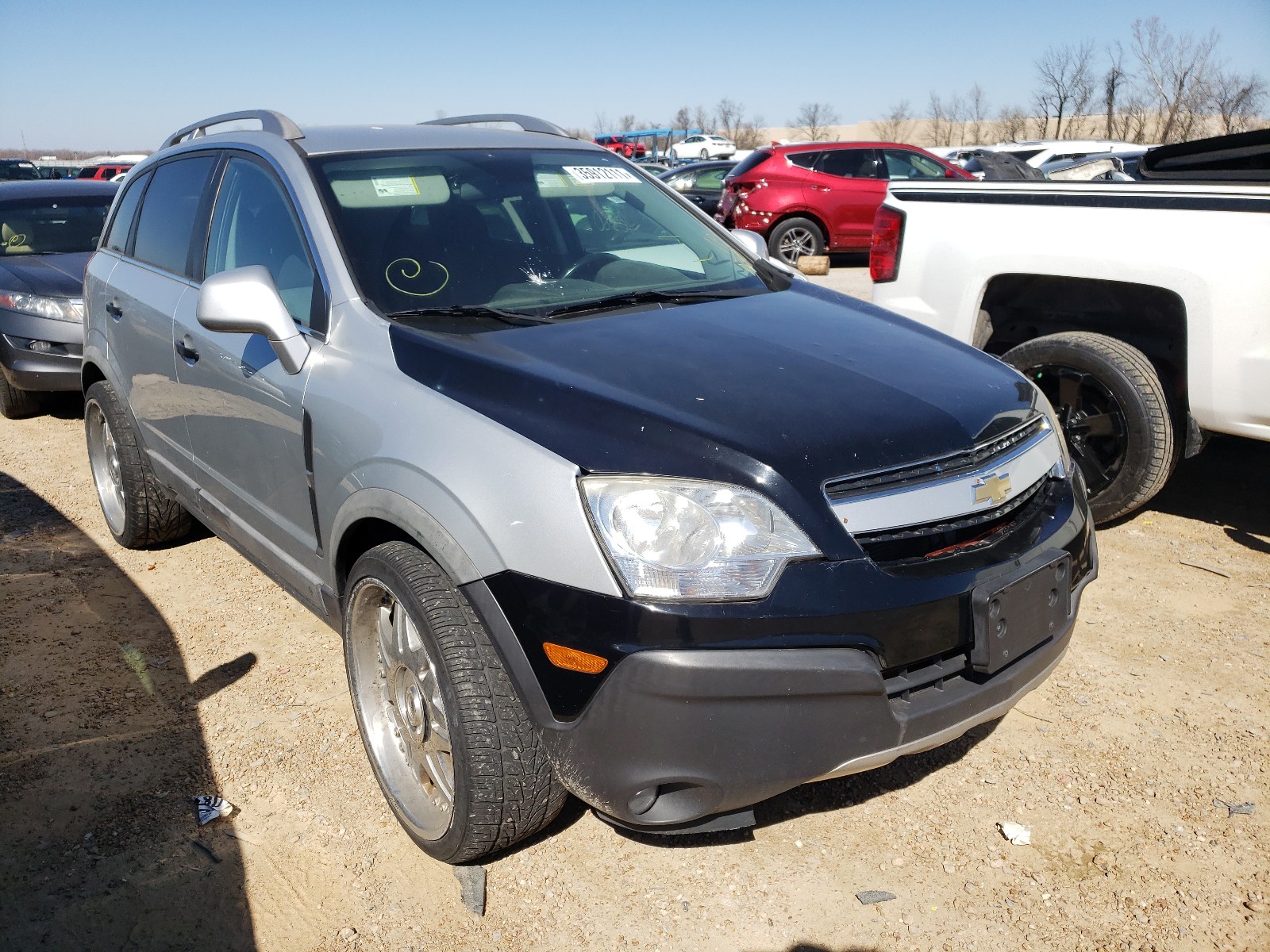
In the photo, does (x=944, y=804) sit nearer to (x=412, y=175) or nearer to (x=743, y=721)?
(x=743, y=721)

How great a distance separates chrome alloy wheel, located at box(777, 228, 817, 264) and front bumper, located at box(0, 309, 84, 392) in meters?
9.98

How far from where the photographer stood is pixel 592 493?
205 centimetres

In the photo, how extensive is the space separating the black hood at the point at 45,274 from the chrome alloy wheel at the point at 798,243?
9534 mm

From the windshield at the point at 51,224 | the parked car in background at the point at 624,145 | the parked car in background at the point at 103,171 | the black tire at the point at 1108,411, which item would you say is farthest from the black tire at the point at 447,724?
the parked car in background at the point at 624,145

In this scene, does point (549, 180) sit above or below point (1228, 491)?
above

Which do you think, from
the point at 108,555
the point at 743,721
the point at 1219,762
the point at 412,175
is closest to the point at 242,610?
the point at 108,555

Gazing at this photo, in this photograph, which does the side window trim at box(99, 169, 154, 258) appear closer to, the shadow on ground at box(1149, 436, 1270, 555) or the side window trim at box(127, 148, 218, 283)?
the side window trim at box(127, 148, 218, 283)

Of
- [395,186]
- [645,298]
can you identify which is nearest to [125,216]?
[395,186]

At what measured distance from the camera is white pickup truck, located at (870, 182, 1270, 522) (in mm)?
3852

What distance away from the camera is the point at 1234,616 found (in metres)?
3.79

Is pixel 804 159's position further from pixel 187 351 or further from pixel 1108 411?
pixel 187 351

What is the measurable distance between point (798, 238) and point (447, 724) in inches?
522

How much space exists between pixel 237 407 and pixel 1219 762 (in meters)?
3.17

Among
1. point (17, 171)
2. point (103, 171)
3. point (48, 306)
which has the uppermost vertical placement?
point (17, 171)
